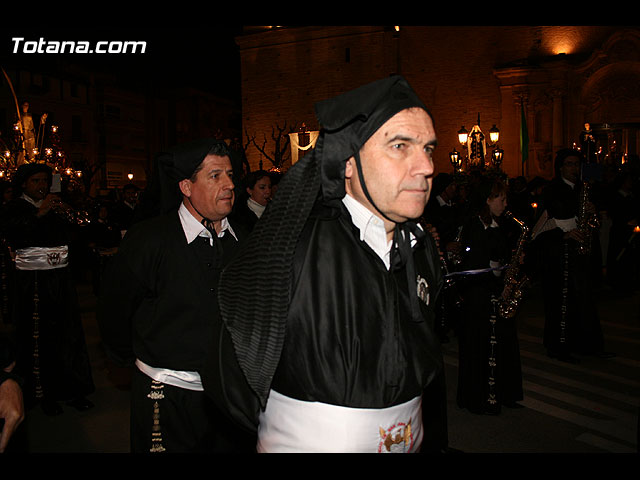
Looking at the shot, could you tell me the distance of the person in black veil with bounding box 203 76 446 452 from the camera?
1797mm

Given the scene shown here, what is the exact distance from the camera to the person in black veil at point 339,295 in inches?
70.7

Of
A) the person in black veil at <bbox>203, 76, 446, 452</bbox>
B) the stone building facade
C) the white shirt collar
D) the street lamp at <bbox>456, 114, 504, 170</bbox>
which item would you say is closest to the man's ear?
the person in black veil at <bbox>203, 76, 446, 452</bbox>

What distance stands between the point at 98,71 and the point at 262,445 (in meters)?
47.9

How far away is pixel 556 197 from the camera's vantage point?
7176 millimetres

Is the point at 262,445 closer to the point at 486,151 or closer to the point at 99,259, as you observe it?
the point at 99,259

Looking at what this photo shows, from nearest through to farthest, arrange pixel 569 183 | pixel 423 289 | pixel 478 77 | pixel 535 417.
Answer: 1. pixel 423 289
2. pixel 535 417
3. pixel 569 183
4. pixel 478 77

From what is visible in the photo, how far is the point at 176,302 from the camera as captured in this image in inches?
119

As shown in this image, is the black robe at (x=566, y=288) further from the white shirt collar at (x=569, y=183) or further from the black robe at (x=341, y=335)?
the black robe at (x=341, y=335)

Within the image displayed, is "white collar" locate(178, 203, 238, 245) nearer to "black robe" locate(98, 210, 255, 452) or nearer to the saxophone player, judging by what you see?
"black robe" locate(98, 210, 255, 452)

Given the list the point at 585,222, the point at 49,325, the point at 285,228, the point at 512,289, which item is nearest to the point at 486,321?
the point at 512,289

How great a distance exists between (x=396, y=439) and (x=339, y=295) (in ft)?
1.78

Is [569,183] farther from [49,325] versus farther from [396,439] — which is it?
[49,325]

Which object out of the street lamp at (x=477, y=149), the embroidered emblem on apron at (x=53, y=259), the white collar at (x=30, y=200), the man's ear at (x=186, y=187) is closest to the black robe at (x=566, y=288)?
the man's ear at (x=186, y=187)

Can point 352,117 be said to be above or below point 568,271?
above
